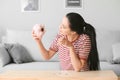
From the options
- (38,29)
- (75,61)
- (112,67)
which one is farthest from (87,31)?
(112,67)

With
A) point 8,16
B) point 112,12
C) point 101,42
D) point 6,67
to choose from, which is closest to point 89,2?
point 112,12

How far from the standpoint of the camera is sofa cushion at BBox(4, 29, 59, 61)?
12.8 feet

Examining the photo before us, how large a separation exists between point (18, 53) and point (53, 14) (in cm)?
94

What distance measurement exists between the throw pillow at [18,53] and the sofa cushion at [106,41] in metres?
1.01

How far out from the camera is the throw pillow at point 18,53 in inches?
144

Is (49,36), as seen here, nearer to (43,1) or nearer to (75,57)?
(43,1)

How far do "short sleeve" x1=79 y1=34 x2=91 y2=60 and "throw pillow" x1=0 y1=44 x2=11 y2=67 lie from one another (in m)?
1.87

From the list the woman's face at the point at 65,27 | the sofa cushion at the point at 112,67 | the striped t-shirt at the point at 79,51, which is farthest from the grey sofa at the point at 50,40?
the woman's face at the point at 65,27

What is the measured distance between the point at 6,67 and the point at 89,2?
1.61m

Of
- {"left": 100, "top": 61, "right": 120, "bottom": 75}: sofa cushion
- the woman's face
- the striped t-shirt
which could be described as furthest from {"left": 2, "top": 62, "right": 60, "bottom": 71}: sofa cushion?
the woman's face

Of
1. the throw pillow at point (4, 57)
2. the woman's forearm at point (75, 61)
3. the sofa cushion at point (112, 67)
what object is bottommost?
the sofa cushion at point (112, 67)

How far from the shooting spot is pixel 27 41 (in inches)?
155

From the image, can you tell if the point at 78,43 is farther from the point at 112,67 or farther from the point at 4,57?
the point at 4,57

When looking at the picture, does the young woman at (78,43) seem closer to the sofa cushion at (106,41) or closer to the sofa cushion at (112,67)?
the sofa cushion at (112,67)
